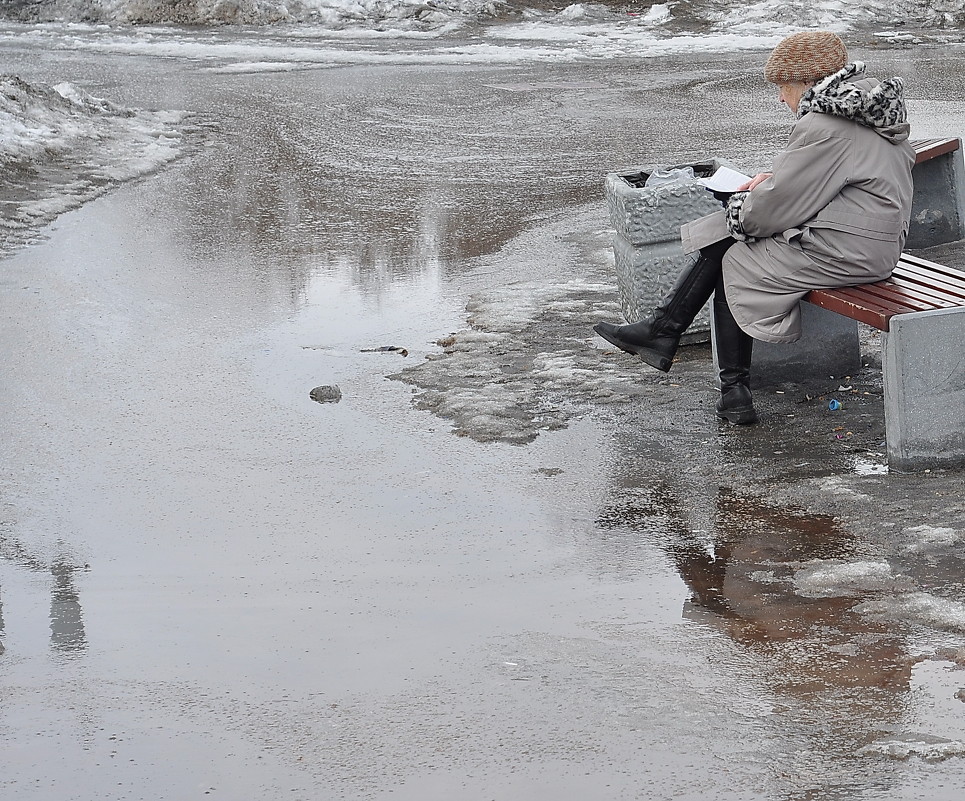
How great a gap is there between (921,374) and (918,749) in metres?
1.75

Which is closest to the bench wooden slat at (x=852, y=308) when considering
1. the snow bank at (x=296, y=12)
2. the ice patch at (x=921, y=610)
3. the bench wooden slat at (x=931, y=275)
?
the bench wooden slat at (x=931, y=275)

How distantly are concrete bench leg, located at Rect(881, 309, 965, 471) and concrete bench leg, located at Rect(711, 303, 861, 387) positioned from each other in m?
0.98

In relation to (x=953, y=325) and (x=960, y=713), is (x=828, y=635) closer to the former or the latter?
(x=960, y=713)

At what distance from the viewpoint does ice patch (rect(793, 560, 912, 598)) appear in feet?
11.8

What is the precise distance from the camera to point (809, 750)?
2.88 meters

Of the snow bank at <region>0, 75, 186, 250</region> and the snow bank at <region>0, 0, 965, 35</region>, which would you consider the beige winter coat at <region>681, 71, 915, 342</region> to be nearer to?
the snow bank at <region>0, 75, 186, 250</region>

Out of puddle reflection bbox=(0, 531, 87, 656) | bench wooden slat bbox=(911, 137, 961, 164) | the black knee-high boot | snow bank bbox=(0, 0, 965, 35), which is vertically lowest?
puddle reflection bbox=(0, 531, 87, 656)

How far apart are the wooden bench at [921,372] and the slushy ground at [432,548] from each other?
6.0 inches

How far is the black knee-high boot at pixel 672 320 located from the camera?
199 inches

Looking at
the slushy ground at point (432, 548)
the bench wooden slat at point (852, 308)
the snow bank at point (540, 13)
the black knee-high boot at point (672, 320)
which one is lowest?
the slushy ground at point (432, 548)

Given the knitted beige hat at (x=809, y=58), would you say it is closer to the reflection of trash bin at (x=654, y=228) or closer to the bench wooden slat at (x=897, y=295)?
the bench wooden slat at (x=897, y=295)

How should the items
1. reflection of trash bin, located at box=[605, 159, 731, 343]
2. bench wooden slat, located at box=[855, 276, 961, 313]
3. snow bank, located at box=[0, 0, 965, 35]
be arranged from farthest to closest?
snow bank, located at box=[0, 0, 965, 35] < reflection of trash bin, located at box=[605, 159, 731, 343] < bench wooden slat, located at box=[855, 276, 961, 313]

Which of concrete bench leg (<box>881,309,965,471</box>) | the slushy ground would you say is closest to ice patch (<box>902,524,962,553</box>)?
the slushy ground

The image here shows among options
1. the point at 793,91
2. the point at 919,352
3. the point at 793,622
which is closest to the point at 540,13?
the point at 793,91
